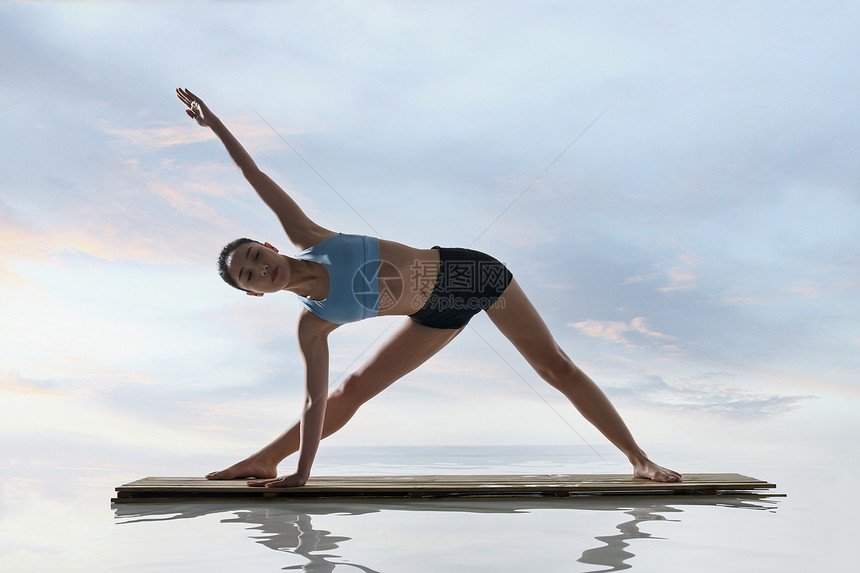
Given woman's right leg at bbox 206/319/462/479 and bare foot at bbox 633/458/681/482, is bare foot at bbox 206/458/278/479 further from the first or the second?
bare foot at bbox 633/458/681/482

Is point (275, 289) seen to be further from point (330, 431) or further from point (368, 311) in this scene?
point (330, 431)

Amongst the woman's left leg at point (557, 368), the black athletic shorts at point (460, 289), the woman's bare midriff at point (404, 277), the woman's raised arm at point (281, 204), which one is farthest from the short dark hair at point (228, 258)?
the woman's left leg at point (557, 368)

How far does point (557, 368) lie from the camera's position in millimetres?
3510

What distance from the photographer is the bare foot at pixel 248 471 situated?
3467 millimetres

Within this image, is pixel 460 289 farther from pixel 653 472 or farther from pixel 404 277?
pixel 653 472

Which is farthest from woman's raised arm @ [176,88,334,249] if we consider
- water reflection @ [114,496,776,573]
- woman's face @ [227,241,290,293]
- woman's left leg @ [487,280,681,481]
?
water reflection @ [114,496,776,573]

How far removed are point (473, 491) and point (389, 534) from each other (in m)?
0.99

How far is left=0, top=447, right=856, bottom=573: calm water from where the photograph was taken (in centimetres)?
187

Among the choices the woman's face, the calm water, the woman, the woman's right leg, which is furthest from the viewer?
the woman's right leg

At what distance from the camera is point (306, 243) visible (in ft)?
10.9

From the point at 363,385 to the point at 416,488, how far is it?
61 cm

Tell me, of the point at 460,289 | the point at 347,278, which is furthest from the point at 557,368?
the point at 347,278

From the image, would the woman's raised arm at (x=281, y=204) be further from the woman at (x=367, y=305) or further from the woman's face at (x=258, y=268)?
the woman's face at (x=258, y=268)

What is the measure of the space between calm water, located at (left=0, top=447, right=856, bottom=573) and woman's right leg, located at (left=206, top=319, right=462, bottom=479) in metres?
0.52
